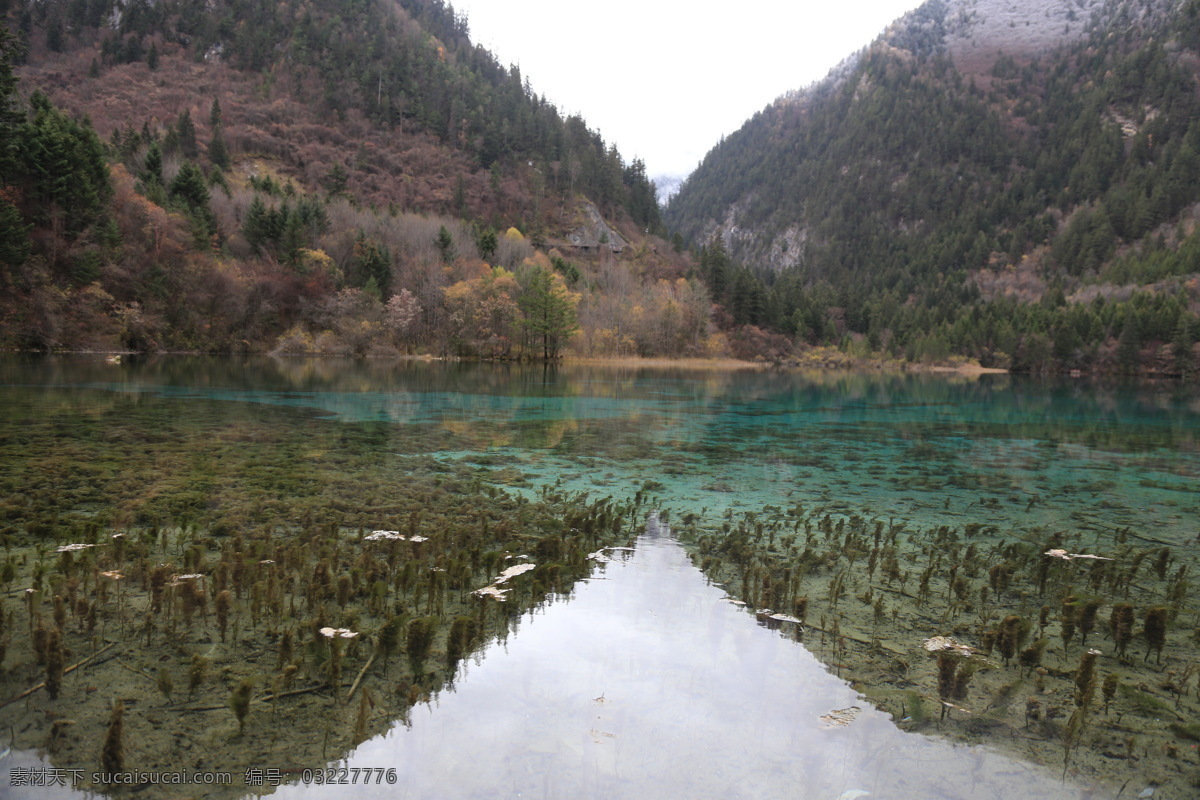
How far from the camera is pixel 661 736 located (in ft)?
13.9

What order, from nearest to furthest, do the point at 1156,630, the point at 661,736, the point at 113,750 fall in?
the point at 113,750
the point at 661,736
the point at 1156,630

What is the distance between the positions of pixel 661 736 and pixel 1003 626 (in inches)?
137

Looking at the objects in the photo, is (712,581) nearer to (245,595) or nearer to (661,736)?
(661,736)

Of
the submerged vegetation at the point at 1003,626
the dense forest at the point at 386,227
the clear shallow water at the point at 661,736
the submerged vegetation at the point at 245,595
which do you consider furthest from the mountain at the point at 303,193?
the submerged vegetation at the point at 1003,626

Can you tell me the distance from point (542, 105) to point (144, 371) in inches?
5799

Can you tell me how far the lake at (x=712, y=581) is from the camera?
3986mm

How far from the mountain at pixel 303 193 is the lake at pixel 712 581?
41.3m

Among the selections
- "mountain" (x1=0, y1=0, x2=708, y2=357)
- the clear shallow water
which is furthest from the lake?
"mountain" (x1=0, y1=0, x2=708, y2=357)

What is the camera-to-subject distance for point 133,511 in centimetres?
868

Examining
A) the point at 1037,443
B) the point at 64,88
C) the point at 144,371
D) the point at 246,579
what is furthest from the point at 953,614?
the point at 64,88

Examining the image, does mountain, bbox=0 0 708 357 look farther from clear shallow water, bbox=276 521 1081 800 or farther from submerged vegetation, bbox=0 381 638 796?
clear shallow water, bbox=276 521 1081 800

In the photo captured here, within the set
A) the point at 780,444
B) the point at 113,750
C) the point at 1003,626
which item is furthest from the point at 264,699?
the point at 780,444

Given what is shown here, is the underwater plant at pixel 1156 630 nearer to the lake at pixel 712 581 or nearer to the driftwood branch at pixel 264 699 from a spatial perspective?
the lake at pixel 712 581

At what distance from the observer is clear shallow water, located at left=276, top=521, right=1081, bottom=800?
3758 millimetres
